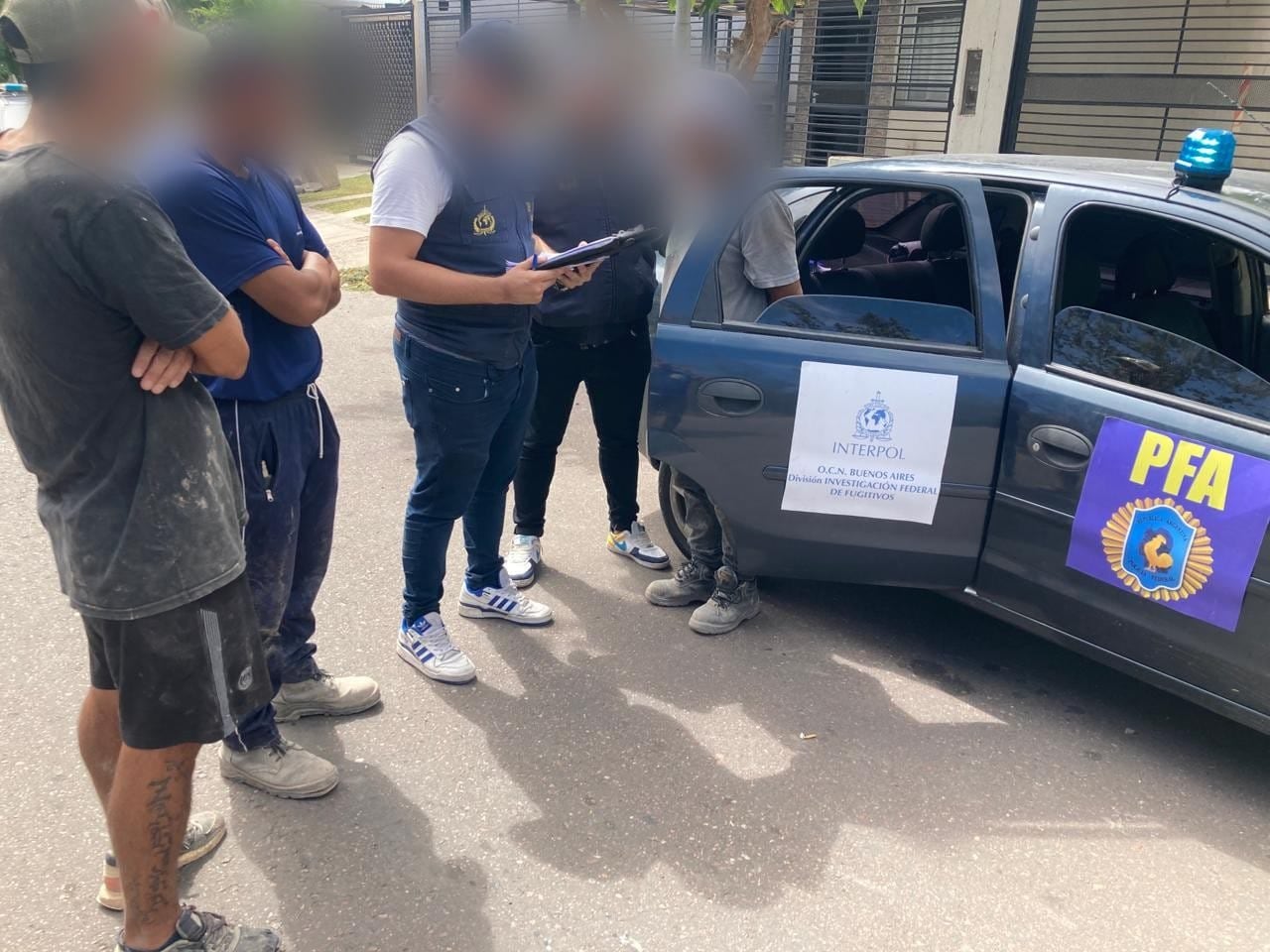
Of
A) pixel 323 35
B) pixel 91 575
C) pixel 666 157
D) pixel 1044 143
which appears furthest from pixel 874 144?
pixel 91 575

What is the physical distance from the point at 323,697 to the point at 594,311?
5.07ft

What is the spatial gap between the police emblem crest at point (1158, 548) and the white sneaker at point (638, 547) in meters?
1.73

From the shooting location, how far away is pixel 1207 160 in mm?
2629

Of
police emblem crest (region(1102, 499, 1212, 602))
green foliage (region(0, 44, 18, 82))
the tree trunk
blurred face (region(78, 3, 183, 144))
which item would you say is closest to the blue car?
police emblem crest (region(1102, 499, 1212, 602))

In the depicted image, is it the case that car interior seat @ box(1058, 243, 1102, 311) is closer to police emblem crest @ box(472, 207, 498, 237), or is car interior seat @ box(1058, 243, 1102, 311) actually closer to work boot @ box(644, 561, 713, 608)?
work boot @ box(644, 561, 713, 608)

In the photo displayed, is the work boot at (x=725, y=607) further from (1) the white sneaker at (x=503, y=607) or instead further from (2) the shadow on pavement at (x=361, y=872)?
(2) the shadow on pavement at (x=361, y=872)

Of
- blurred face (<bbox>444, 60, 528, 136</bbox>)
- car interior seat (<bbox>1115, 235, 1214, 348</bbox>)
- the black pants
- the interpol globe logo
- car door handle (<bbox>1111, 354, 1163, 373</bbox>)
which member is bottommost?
the black pants

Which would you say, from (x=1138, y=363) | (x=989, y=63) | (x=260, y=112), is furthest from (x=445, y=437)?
(x=989, y=63)

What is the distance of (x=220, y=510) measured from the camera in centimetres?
184

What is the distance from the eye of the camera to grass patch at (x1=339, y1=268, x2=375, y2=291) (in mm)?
9078

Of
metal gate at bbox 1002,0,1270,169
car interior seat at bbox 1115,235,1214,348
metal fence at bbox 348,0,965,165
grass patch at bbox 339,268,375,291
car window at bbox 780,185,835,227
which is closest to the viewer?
car interior seat at bbox 1115,235,1214,348

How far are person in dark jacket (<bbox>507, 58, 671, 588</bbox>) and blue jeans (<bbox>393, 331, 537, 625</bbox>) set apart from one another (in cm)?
40

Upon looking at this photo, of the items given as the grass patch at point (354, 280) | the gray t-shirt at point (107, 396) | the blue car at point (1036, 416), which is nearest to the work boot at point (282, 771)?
the gray t-shirt at point (107, 396)

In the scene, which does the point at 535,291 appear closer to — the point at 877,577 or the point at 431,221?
the point at 431,221
